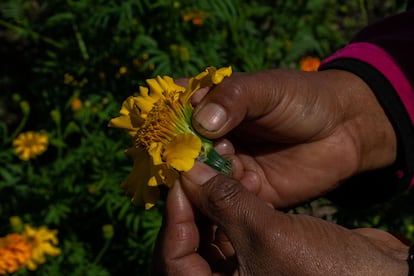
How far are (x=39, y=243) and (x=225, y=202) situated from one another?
131 cm

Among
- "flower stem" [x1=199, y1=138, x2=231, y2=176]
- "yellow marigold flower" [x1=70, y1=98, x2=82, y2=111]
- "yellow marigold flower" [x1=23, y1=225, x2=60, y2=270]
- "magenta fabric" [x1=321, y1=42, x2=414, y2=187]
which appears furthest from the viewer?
"yellow marigold flower" [x1=70, y1=98, x2=82, y2=111]

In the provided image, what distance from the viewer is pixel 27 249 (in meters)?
2.43

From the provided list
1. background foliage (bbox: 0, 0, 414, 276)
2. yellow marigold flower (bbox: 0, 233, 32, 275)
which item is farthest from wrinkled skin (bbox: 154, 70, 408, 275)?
yellow marigold flower (bbox: 0, 233, 32, 275)

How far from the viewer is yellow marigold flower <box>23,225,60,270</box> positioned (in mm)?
2484

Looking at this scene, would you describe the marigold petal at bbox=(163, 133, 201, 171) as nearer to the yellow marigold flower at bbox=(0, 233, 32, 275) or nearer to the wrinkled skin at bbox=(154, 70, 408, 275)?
the wrinkled skin at bbox=(154, 70, 408, 275)

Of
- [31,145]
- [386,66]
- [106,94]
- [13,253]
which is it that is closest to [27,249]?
[13,253]

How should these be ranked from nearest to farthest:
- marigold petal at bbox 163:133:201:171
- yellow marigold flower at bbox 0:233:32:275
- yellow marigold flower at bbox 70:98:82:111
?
marigold petal at bbox 163:133:201:171
yellow marigold flower at bbox 0:233:32:275
yellow marigold flower at bbox 70:98:82:111

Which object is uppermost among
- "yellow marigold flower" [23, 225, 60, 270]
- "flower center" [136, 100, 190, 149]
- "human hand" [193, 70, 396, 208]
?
"flower center" [136, 100, 190, 149]

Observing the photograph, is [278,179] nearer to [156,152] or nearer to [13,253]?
[156,152]

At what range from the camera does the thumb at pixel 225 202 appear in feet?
4.57

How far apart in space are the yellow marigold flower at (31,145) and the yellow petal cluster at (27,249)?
1.19 ft

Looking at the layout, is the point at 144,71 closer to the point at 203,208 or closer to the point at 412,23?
the point at 412,23

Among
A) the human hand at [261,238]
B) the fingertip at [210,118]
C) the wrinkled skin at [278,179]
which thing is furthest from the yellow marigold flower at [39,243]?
the fingertip at [210,118]

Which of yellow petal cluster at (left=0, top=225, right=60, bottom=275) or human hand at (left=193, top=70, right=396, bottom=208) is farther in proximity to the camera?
yellow petal cluster at (left=0, top=225, right=60, bottom=275)
